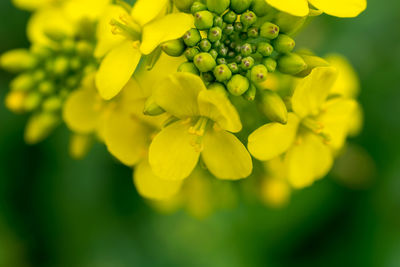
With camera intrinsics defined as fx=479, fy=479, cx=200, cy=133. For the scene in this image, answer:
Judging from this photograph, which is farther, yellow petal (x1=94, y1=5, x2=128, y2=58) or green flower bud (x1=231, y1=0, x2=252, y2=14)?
yellow petal (x1=94, y1=5, x2=128, y2=58)

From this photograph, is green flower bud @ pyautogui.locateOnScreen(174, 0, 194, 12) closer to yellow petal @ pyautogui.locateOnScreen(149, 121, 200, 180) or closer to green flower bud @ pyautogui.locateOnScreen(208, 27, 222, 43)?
green flower bud @ pyautogui.locateOnScreen(208, 27, 222, 43)

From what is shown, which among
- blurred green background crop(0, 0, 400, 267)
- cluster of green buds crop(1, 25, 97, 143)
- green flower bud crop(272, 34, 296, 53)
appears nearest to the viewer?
green flower bud crop(272, 34, 296, 53)

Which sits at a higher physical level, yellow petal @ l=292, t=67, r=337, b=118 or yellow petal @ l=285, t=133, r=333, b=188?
yellow petal @ l=292, t=67, r=337, b=118

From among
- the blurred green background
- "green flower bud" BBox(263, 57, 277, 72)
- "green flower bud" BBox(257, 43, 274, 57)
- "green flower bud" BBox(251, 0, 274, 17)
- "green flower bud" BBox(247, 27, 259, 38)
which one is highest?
"green flower bud" BBox(251, 0, 274, 17)

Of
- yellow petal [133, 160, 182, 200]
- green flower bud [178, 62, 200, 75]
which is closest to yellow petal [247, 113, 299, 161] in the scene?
green flower bud [178, 62, 200, 75]

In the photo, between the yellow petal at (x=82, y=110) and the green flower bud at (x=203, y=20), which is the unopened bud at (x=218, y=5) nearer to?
the green flower bud at (x=203, y=20)

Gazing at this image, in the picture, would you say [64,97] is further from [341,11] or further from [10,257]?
[10,257]
